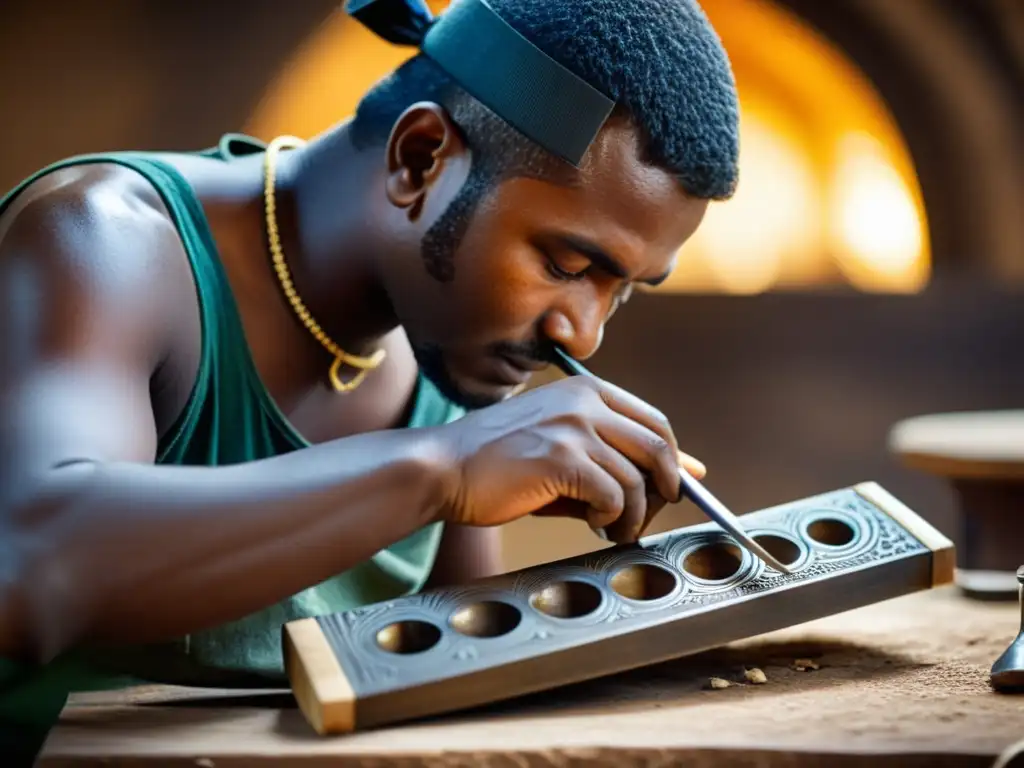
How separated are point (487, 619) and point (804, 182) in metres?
2.50

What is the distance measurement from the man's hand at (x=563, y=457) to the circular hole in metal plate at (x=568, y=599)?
0.06 metres

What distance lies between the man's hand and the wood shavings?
173 mm

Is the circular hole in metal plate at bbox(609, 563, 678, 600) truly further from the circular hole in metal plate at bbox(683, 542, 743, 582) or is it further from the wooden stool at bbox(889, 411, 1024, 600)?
the wooden stool at bbox(889, 411, 1024, 600)

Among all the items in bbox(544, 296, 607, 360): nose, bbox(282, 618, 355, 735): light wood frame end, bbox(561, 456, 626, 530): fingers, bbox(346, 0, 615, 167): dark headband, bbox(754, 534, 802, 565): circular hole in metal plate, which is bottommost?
bbox(282, 618, 355, 735): light wood frame end

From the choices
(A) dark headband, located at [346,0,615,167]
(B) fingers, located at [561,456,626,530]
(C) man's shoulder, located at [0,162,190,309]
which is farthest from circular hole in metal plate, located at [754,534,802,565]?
(C) man's shoulder, located at [0,162,190,309]

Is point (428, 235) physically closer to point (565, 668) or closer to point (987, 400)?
point (565, 668)

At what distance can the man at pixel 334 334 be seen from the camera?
3.18 feet

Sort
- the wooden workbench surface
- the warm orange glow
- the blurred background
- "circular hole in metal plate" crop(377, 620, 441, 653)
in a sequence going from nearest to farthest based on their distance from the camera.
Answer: the wooden workbench surface → "circular hole in metal plate" crop(377, 620, 441, 653) → the blurred background → the warm orange glow

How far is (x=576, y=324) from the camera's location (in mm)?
1247

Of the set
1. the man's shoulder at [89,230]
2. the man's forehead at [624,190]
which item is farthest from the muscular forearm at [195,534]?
the man's forehead at [624,190]

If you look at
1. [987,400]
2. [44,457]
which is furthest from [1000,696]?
[987,400]

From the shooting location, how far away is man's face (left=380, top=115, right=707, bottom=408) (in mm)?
1202

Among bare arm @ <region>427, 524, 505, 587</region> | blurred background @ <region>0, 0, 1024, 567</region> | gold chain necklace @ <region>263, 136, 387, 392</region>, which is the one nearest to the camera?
gold chain necklace @ <region>263, 136, 387, 392</region>

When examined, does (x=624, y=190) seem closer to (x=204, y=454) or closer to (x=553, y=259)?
(x=553, y=259)
